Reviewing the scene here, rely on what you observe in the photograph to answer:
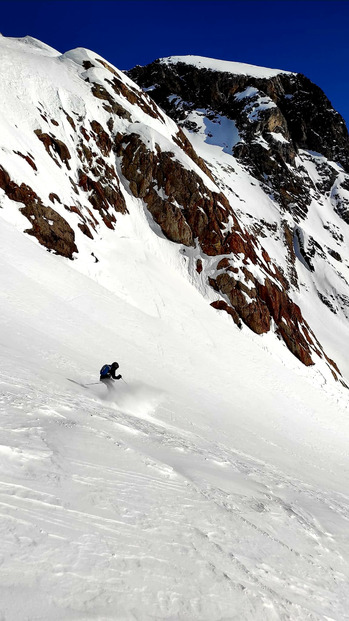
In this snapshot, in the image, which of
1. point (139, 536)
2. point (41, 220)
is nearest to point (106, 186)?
point (41, 220)

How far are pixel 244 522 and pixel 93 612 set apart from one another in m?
2.49

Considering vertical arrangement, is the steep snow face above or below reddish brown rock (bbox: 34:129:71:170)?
above

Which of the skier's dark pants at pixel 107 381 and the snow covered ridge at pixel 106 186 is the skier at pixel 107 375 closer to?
the skier's dark pants at pixel 107 381

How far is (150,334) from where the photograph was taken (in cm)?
2034

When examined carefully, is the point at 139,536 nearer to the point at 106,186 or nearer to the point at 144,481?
the point at 144,481

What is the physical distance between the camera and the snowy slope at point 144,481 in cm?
273

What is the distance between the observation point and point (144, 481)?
14.9 feet

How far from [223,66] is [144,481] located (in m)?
138

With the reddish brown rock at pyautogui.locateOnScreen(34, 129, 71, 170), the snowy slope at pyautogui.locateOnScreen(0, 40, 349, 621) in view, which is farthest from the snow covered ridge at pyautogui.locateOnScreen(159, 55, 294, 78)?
the snowy slope at pyautogui.locateOnScreen(0, 40, 349, 621)

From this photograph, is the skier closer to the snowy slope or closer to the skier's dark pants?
the skier's dark pants

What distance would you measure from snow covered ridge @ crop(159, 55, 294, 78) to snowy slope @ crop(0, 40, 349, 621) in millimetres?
120290

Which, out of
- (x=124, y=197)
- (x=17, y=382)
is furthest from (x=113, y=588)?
(x=124, y=197)

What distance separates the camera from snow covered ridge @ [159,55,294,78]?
115 meters

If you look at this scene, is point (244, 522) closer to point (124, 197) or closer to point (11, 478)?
point (11, 478)
